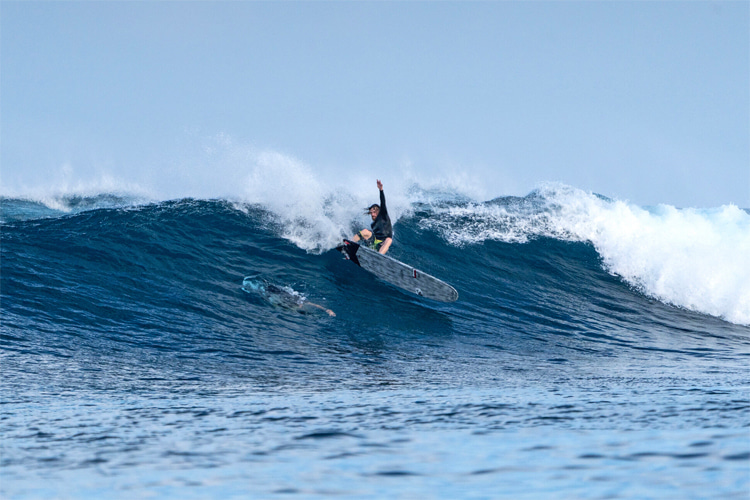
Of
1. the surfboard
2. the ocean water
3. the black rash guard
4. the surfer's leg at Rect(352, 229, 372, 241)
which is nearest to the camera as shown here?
the ocean water

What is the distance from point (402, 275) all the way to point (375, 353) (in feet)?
12.1

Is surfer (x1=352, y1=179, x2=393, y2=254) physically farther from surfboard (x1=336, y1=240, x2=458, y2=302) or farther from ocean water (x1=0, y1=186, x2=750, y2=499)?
ocean water (x1=0, y1=186, x2=750, y2=499)

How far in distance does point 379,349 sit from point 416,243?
24.0 feet

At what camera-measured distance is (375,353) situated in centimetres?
919

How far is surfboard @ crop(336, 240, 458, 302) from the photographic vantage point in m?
12.4

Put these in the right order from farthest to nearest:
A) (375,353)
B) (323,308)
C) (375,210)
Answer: (375,210), (323,308), (375,353)

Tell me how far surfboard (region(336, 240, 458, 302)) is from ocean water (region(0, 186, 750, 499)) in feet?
0.73

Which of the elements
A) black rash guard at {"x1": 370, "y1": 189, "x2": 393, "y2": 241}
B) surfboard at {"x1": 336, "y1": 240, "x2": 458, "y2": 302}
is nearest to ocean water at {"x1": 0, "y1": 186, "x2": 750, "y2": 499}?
surfboard at {"x1": 336, "y1": 240, "x2": 458, "y2": 302}

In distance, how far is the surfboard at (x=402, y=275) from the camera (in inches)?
490

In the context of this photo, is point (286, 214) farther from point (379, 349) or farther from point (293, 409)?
point (293, 409)

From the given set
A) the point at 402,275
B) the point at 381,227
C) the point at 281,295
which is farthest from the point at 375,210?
the point at 281,295

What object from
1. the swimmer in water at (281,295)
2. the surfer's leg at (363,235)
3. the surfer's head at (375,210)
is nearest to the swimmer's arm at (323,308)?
the swimmer in water at (281,295)

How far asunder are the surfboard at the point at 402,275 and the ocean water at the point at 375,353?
0.22 meters

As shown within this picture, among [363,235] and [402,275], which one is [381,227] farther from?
[402,275]
